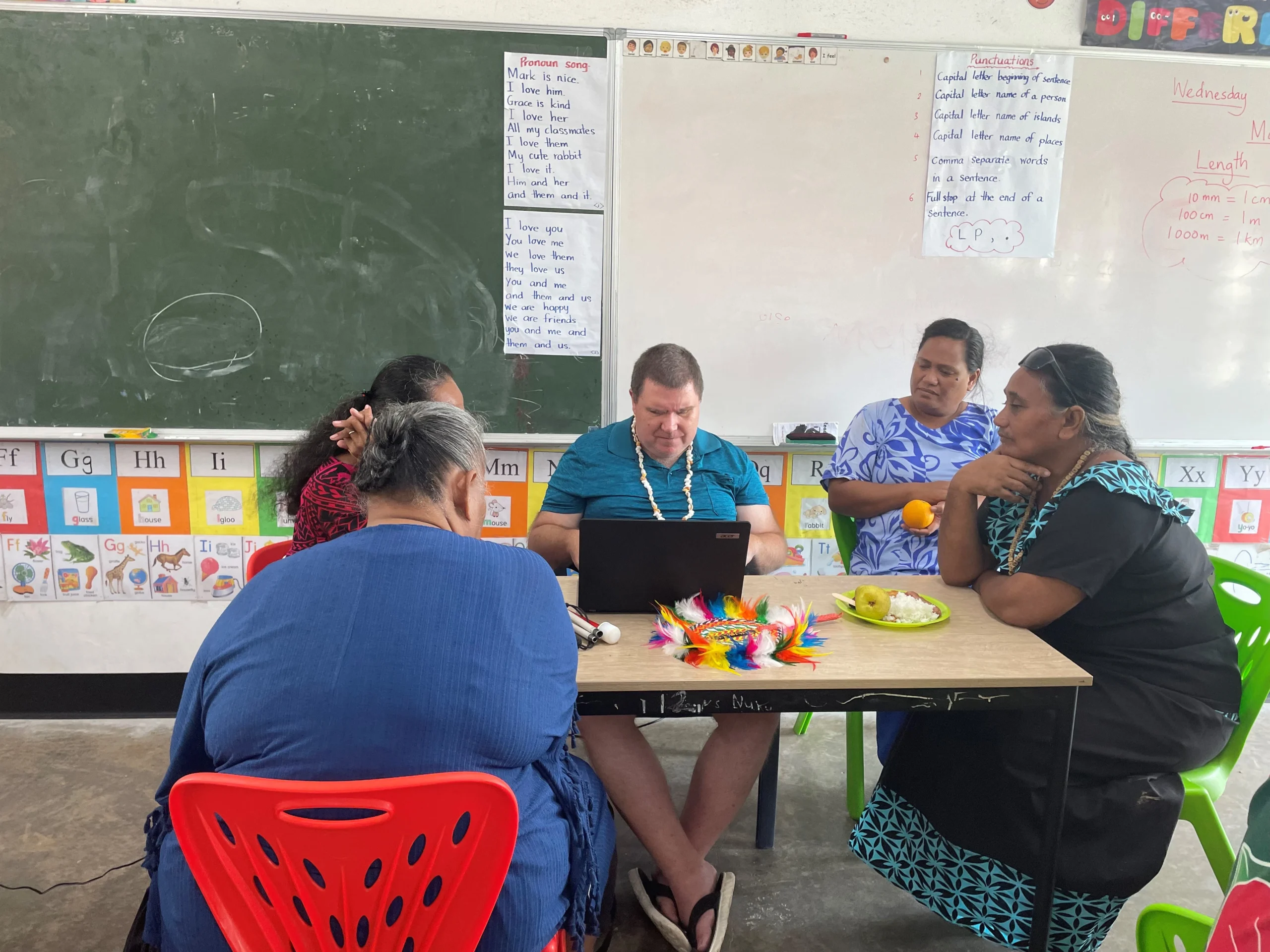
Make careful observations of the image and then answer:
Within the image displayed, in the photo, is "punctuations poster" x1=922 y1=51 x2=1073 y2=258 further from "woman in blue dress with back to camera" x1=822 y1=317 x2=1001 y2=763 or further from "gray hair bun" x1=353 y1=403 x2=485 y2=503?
"gray hair bun" x1=353 y1=403 x2=485 y2=503

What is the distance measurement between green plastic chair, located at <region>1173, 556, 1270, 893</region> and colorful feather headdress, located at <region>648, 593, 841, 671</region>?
3.02ft

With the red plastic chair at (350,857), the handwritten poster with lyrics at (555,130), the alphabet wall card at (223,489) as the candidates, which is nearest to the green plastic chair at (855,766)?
the handwritten poster with lyrics at (555,130)

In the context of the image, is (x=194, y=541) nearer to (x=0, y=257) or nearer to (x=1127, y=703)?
(x=0, y=257)

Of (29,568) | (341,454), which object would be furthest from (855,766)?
(29,568)

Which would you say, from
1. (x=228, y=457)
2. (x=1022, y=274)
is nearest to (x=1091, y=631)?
(x=1022, y=274)

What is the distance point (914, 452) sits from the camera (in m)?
2.58

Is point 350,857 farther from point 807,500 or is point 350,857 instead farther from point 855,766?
point 807,500

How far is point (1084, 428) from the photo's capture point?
6.03 ft

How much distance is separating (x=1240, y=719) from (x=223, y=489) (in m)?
3.14

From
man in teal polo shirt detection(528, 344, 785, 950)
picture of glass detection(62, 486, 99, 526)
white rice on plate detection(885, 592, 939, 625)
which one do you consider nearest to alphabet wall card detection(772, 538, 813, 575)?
man in teal polo shirt detection(528, 344, 785, 950)

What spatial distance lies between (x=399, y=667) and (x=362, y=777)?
0.15m

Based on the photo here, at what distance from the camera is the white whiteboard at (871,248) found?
2.91 metres

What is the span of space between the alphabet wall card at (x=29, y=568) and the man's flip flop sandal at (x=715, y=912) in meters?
2.64

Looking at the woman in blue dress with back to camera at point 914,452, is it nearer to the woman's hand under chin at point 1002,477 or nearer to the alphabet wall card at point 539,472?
the woman's hand under chin at point 1002,477
